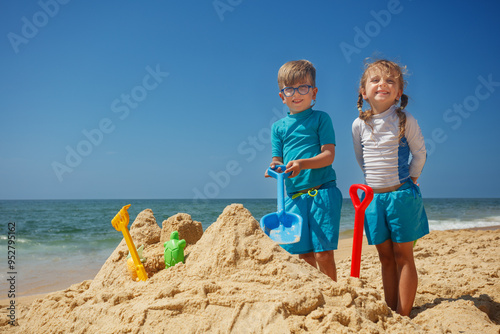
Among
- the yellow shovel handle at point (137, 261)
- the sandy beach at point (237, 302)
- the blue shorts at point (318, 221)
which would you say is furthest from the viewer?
the blue shorts at point (318, 221)

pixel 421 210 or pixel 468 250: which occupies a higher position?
pixel 421 210

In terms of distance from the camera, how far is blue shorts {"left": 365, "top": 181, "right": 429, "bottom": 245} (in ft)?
6.94

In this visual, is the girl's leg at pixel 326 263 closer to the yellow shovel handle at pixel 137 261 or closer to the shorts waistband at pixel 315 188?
the shorts waistband at pixel 315 188

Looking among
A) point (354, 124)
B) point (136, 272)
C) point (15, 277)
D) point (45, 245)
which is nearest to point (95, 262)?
point (15, 277)

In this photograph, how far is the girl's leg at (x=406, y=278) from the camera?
2.09 metres

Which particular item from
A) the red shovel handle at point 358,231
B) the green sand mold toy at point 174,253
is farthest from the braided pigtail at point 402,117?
the green sand mold toy at point 174,253

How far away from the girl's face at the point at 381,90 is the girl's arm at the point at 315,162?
1.34 feet

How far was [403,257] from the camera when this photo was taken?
2.13m

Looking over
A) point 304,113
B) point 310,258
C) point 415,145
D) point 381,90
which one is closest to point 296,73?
point 304,113

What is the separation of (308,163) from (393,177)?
565mm

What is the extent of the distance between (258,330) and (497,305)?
2.15 meters

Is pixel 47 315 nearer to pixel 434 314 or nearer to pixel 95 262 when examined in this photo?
pixel 434 314

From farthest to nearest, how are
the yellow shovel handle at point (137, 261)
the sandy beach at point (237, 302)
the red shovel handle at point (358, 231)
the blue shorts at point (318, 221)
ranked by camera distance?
the blue shorts at point (318, 221), the yellow shovel handle at point (137, 261), the red shovel handle at point (358, 231), the sandy beach at point (237, 302)

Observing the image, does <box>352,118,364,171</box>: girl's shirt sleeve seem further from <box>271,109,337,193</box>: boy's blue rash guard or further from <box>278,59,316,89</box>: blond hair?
<box>278,59,316,89</box>: blond hair
